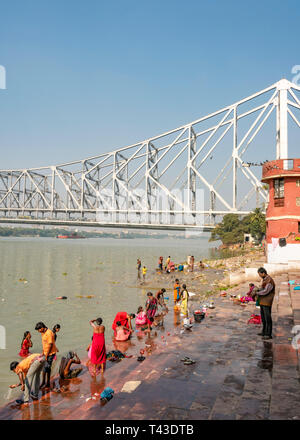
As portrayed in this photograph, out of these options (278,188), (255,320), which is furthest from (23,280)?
(255,320)

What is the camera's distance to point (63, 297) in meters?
18.8

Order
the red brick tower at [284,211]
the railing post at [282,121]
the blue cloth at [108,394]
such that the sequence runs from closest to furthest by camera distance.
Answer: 1. the blue cloth at [108,394]
2. the red brick tower at [284,211]
3. the railing post at [282,121]

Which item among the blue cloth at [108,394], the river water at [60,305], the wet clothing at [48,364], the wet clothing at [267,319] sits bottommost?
the river water at [60,305]

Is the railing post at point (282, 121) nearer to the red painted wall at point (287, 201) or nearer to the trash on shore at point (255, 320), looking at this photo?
the red painted wall at point (287, 201)

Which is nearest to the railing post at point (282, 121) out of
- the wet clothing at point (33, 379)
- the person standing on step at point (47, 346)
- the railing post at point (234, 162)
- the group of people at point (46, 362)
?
the railing post at point (234, 162)

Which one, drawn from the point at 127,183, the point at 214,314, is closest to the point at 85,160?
the point at 127,183

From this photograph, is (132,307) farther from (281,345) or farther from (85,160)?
(85,160)

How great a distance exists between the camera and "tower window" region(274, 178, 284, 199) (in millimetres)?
20672

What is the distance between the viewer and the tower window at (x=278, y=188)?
2067cm

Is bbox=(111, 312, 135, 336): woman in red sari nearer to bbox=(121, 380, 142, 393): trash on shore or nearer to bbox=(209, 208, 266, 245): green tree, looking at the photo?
bbox=(121, 380, 142, 393): trash on shore

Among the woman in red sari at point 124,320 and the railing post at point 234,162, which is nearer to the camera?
the woman in red sari at point 124,320

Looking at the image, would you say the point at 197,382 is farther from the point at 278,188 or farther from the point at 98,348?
the point at 278,188

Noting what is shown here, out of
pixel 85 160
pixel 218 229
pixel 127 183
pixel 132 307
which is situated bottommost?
pixel 132 307
